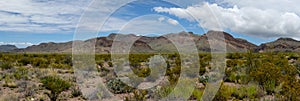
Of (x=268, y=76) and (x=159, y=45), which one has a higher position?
(x=159, y=45)

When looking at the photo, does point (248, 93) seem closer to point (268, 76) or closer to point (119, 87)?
point (268, 76)

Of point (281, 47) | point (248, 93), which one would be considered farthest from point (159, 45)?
point (281, 47)

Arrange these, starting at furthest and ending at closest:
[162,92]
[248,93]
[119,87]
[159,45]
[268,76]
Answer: [159,45] < [119,87] < [268,76] < [248,93] < [162,92]

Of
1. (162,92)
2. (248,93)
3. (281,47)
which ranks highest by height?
(281,47)

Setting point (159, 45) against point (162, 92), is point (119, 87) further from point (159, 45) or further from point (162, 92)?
point (159, 45)

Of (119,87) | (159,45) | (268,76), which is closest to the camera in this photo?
(268,76)

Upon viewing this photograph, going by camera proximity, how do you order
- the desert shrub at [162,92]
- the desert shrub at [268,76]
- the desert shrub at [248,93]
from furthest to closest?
the desert shrub at [268,76], the desert shrub at [248,93], the desert shrub at [162,92]

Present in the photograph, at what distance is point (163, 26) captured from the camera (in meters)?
11.0

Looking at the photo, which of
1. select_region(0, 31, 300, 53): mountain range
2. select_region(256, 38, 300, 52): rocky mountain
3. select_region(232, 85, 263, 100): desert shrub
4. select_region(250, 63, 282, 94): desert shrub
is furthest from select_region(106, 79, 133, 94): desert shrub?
select_region(256, 38, 300, 52): rocky mountain

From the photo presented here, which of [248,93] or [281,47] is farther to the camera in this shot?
[281,47]

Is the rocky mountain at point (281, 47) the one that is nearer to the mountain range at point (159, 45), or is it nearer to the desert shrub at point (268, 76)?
the mountain range at point (159, 45)

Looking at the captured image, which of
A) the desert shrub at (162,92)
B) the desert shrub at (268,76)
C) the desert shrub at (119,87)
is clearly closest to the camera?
the desert shrub at (162,92)

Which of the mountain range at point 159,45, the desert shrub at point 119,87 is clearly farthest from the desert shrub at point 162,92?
the mountain range at point 159,45

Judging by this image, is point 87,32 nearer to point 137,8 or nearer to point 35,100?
point 137,8
